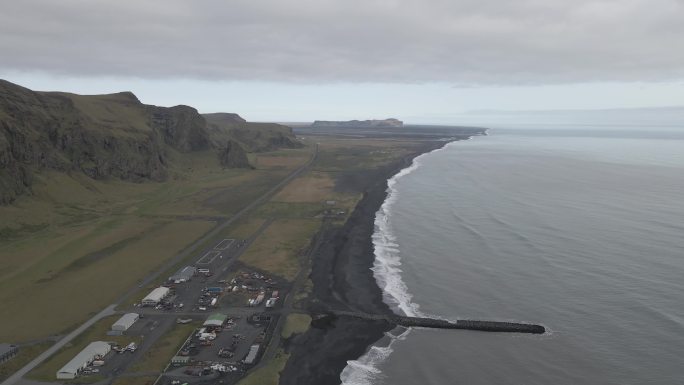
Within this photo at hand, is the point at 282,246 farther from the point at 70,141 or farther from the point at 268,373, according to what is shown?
the point at 70,141

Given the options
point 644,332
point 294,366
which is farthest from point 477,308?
point 294,366

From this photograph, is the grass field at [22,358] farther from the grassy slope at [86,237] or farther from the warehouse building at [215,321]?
the warehouse building at [215,321]

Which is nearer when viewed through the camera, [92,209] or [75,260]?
[75,260]

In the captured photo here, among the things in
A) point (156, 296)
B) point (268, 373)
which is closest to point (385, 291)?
point (268, 373)

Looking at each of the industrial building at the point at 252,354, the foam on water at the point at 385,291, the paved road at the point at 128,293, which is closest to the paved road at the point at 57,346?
the paved road at the point at 128,293

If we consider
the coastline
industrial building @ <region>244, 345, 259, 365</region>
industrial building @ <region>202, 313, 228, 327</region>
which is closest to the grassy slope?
industrial building @ <region>202, 313, 228, 327</region>

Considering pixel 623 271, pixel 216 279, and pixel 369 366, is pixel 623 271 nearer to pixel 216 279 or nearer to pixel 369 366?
pixel 369 366

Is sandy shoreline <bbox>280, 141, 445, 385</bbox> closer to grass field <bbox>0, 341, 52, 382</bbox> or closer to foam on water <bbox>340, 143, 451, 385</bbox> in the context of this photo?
foam on water <bbox>340, 143, 451, 385</bbox>
